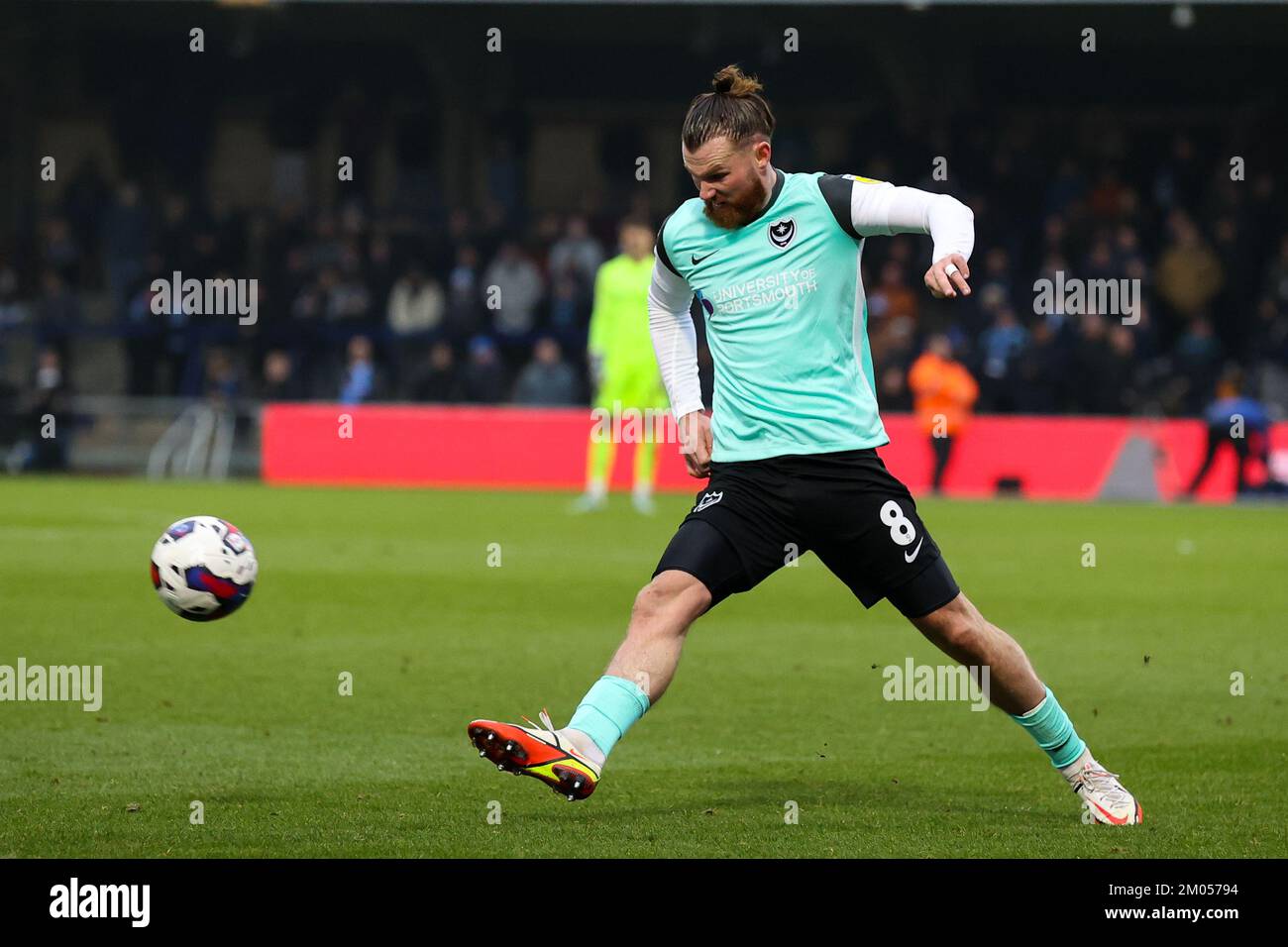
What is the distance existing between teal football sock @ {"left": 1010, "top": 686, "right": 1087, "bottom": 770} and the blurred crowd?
1786 centimetres

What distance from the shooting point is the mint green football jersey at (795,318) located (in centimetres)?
612

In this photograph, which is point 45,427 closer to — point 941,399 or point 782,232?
point 941,399

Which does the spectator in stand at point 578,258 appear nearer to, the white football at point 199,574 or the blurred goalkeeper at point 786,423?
the white football at point 199,574

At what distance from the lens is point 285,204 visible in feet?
101

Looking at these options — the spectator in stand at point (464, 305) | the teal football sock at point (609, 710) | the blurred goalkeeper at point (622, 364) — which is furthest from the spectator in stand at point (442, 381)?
the teal football sock at point (609, 710)

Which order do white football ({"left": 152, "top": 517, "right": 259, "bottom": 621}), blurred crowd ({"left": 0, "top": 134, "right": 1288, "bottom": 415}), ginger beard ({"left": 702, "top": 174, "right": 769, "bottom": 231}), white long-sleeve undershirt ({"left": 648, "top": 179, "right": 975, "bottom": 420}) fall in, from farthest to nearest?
blurred crowd ({"left": 0, "top": 134, "right": 1288, "bottom": 415})
white football ({"left": 152, "top": 517, "right": 259, "bottom": 621})
ginger beard ({"left": 702, "top": 174, "right": 769, "bottom": 231})
white long-sleeve undershirt ({"left": 648, "top": 179, "right": 975, "bottom": 420})

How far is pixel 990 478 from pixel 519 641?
12831mm

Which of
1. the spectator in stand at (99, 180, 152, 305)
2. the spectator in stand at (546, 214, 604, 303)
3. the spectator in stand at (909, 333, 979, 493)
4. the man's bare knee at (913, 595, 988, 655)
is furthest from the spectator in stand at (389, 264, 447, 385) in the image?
the man's bare knee at (913, 595, 988, 655)

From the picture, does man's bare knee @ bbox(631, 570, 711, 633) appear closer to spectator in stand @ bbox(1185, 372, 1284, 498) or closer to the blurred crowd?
spectator in stand @ bbox(1185, 372, 1284, 498)

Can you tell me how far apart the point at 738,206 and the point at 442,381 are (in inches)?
795

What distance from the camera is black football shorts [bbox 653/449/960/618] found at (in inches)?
238

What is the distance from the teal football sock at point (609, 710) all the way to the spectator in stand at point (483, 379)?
20.0 m

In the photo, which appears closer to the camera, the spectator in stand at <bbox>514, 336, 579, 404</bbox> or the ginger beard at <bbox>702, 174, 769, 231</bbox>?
the ginger beard at <bbox>702, 174, 769, 231</bbox>

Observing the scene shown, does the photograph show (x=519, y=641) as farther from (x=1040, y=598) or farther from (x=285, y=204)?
(x=285, y=204)
